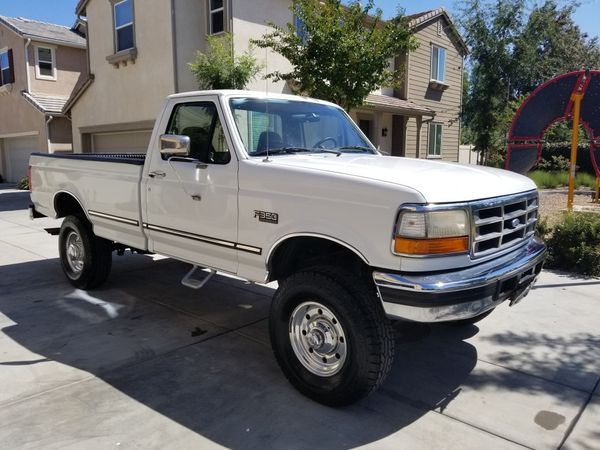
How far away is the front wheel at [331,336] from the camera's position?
3248 millimetres

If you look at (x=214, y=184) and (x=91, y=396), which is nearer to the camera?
Result: (x=91, y=396)

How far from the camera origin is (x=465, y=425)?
3330 mm

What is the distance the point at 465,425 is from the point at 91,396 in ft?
8.46

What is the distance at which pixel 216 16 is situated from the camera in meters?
13.9

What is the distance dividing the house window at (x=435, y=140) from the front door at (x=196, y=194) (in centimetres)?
1880

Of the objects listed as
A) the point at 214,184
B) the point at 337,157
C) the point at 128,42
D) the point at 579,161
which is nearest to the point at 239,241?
the point at 214,184

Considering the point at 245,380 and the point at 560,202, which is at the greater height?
the point at 560,202

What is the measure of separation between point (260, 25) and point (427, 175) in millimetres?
11776

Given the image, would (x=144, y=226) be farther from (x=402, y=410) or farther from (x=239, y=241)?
(x=402, y=410)

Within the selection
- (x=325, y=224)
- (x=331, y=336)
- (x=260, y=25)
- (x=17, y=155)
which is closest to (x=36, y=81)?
(x=17, y=155)

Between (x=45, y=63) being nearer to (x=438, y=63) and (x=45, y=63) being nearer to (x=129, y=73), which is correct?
(x=129, y=73)

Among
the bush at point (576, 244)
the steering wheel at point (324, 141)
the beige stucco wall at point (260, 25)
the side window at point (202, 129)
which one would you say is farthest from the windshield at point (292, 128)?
the beige stucco wall at point (260, 25)

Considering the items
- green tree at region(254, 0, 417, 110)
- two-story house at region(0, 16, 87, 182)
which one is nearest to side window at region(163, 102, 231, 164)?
green tree at region(254, 0, 417, 110)

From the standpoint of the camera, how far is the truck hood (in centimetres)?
316
